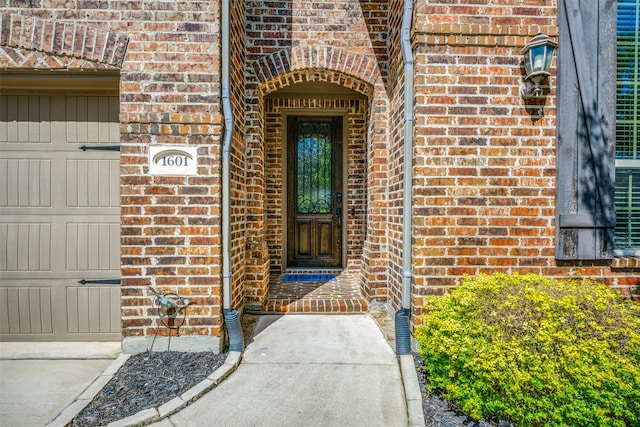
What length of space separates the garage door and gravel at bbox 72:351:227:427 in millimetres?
893

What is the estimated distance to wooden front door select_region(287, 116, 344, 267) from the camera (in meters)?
5.52

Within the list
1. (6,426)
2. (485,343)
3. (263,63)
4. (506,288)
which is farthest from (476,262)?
(6,426)

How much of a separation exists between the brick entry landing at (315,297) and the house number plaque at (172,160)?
183 cm

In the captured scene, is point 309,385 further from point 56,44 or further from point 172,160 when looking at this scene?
point 56,44

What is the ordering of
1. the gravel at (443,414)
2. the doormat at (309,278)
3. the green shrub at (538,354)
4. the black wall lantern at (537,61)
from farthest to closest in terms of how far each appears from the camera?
the doormat at (309,278), the black wall lantern at (537,61), the gravel at (443,414), the green shrub at (538,354)

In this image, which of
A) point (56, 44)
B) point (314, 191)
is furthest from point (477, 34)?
point (56, 44)

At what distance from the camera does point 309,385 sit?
260 centimetres

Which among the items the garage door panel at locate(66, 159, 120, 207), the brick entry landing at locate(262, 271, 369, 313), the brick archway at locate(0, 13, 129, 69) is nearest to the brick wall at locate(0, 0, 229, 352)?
the brick archway at locate(0, 13, 129, 69)

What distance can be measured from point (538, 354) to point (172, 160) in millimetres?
2939

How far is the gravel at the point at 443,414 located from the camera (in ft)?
7.24

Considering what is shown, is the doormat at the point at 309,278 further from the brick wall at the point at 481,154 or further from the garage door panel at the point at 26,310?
the garage door panel at the point at 26,310

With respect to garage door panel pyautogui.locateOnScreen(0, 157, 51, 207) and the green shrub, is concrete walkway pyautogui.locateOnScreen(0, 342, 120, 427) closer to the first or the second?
garage door panel pyautogui.locateOnScreen(0, 157, 51, 207)

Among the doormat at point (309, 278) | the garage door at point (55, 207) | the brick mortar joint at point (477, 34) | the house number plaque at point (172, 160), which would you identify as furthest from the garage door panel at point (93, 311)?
the brick mortar joint at point (477, 34)

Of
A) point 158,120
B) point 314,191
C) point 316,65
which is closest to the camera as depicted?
point 158,120
